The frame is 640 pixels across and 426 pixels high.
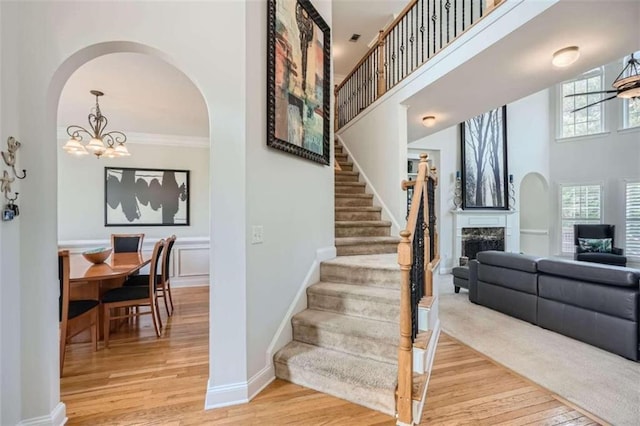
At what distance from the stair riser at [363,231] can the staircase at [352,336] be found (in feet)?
1.91

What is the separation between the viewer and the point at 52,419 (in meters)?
1.82

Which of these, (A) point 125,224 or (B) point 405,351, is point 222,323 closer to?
(B) point 405,351

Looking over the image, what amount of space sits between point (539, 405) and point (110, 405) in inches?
118

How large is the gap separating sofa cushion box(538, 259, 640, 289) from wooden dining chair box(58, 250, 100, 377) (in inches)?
188

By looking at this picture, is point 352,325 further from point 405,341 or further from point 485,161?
point 485,161

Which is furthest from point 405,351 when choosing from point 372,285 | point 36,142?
point 36,142

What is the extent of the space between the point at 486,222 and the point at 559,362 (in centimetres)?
512

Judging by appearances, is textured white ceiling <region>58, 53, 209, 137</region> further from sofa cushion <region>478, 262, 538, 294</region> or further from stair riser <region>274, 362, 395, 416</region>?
sofa cushion <region>478, 262, 538, 294</region>

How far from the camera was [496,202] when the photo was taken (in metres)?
7.36

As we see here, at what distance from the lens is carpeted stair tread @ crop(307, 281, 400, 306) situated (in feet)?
8.41

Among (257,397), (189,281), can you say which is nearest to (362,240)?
(257,397)

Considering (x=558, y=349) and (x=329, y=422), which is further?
(x=558, y=349)

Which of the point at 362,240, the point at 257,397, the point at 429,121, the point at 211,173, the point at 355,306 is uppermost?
the point at 429,121

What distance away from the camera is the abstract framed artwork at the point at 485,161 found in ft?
23.3
